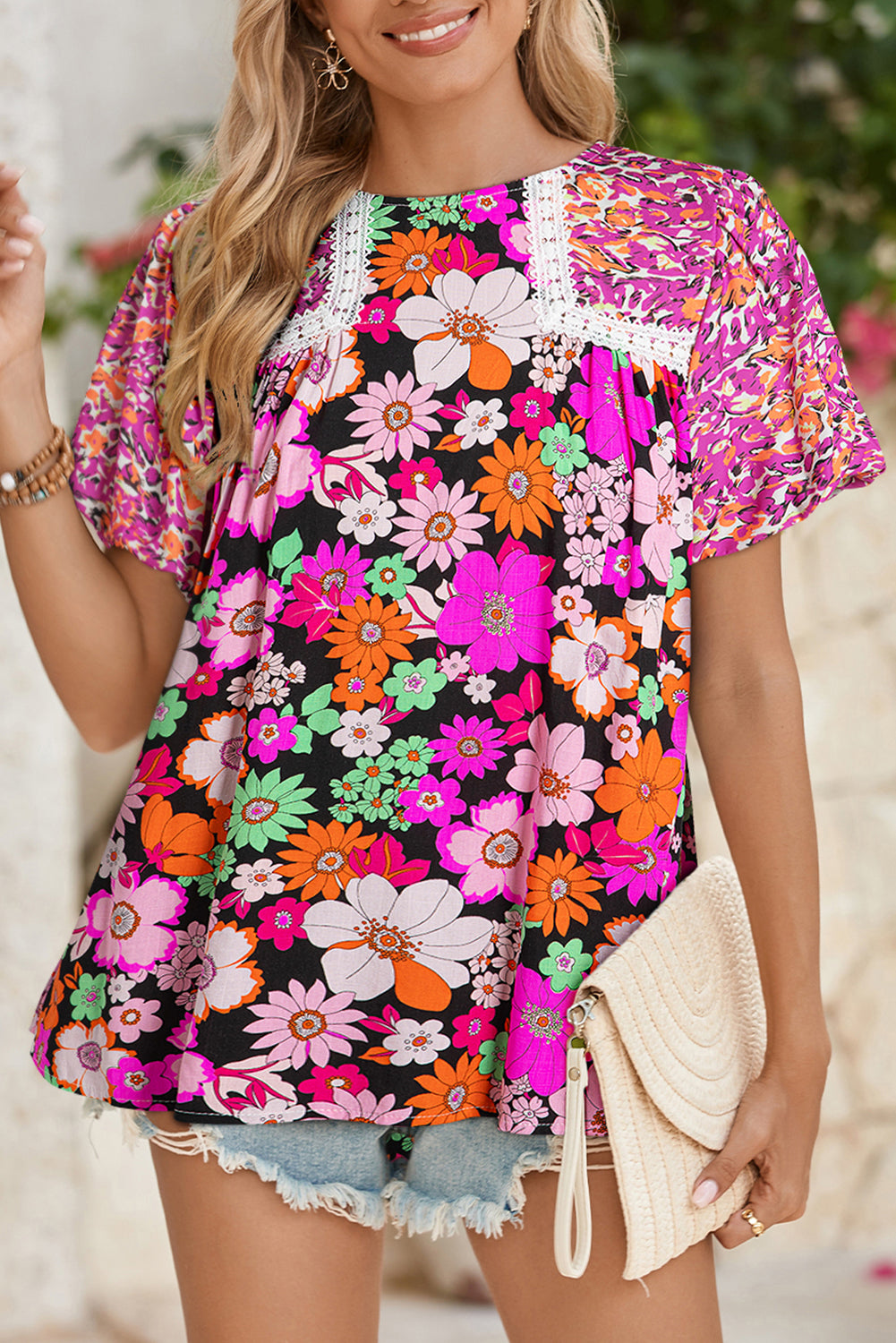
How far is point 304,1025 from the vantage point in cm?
104

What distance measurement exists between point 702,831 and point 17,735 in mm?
1291

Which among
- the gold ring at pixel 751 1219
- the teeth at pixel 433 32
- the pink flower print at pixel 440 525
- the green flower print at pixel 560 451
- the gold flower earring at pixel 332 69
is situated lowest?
the gold ring at pixel 751 1219

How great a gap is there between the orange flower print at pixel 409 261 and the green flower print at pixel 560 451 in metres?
0.16

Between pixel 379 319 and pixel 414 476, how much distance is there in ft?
0.46

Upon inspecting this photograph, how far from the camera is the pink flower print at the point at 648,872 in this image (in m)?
1.02

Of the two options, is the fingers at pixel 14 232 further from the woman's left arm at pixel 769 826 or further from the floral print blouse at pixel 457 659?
the woman's left arm at pixel 769 826

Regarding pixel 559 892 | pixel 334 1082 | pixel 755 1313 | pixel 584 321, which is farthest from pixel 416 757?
pixel 755 1313

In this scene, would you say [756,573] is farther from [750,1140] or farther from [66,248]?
[66,248]

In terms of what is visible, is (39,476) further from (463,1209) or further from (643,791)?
(463,1209)

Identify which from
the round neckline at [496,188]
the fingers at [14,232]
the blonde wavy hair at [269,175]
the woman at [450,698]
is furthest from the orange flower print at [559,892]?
the fingers at [14,232]

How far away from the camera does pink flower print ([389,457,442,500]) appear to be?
1.05 meters

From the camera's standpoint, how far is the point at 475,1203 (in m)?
1.04

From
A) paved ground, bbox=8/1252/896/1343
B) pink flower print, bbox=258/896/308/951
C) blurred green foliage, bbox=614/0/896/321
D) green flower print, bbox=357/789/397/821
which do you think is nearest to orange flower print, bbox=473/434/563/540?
green flower print, bbox=357/789/397/821

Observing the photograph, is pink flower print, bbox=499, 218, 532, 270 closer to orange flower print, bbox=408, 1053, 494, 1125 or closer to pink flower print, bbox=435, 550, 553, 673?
pink flower print, bbox=435, 550, 553, 673
